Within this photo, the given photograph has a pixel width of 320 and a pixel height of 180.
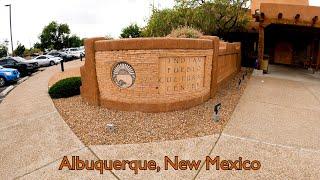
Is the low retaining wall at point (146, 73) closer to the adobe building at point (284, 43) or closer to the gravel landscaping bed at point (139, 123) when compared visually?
the gravel landscaping bed at point (139, 123)

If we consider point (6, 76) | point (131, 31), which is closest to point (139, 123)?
point (6, 76)

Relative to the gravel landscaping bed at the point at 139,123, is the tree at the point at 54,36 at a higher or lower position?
higher

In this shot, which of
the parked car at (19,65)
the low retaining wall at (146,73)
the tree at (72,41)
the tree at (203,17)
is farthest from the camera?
the tree at (72,41)

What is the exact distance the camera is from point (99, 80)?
11789mm

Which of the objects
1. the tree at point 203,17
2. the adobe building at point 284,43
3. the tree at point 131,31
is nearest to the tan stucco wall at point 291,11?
the adobe building at point 284,43

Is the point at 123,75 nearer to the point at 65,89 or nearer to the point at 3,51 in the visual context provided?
the point at 65,89

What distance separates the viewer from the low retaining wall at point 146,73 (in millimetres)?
10641

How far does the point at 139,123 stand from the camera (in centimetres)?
1009

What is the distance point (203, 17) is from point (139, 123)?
586 inches

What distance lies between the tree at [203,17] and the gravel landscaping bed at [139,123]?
466 inches

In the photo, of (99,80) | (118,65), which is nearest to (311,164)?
(118,65)

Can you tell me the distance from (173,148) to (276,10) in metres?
15.5

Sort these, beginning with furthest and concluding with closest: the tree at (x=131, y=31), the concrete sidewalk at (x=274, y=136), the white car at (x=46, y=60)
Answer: the tree at (x=131, y=31) → the white car at (x=46, y=60) → the concrete sidewalk at (x=274, y=136)

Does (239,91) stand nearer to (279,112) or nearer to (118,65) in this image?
(279,112)
